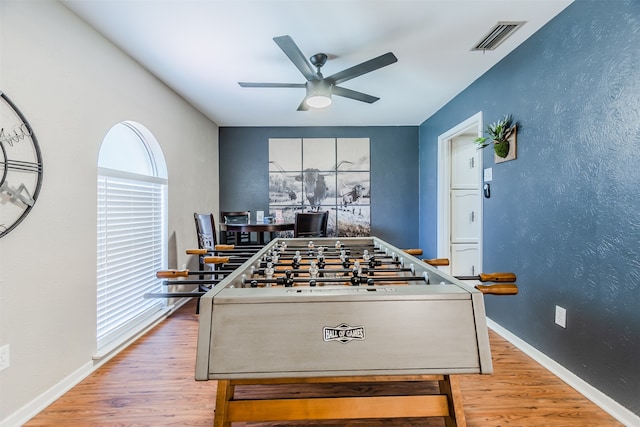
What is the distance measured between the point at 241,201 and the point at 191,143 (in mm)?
1330

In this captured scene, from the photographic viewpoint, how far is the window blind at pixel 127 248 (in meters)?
2.40

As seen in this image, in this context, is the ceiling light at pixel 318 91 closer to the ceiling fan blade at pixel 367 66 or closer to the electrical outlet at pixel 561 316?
the ceiling fan blade at pixel 367 66

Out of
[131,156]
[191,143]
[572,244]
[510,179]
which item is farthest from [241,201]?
[572,244]

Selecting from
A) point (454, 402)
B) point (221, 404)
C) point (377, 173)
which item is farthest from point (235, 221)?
point (454, 402)

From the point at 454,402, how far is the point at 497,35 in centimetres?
248

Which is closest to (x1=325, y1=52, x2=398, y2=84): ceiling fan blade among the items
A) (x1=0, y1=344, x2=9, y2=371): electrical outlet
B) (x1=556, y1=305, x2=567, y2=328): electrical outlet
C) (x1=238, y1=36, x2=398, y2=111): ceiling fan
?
(x1=238, y1=36, x2=398, y2=111): ceiling fan

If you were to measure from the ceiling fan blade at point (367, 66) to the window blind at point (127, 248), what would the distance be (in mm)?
Answer: 1962

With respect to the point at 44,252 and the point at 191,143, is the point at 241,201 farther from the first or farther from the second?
the point at 44,252

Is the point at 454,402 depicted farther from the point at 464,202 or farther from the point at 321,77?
the point at 464,202

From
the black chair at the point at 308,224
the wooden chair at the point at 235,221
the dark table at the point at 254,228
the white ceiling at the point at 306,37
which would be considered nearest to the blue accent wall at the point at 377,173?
the wooden chair at the point at 235,221

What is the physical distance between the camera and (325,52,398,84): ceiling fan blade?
2198 millimetres

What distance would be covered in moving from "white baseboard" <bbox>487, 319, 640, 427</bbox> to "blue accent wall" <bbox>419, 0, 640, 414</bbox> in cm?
4

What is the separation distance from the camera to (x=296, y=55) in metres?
2.15

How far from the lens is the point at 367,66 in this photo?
2299mm
